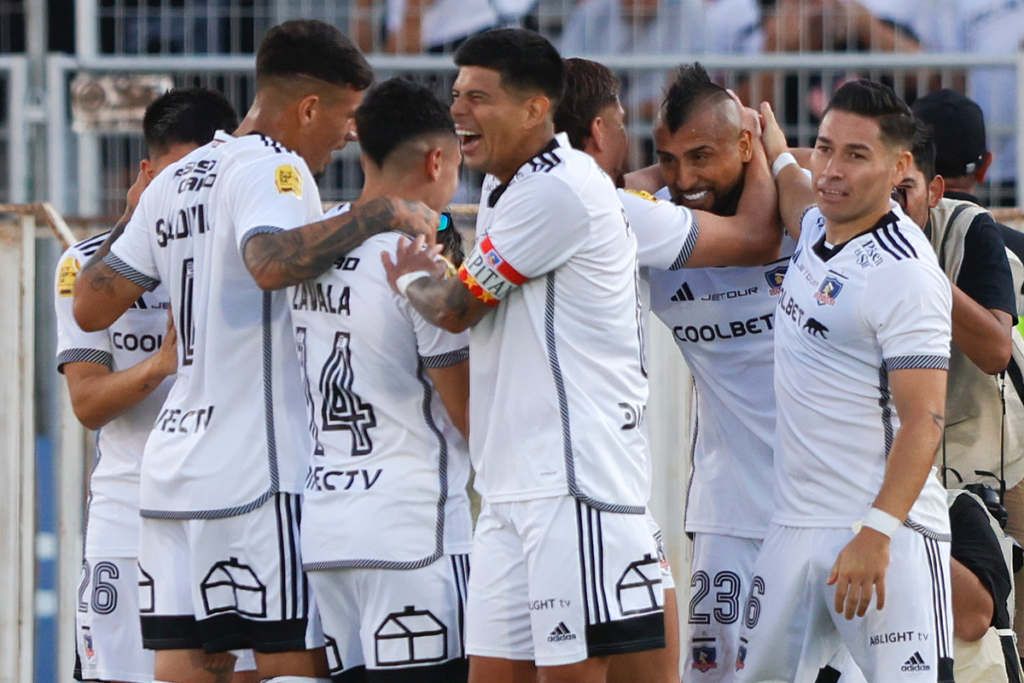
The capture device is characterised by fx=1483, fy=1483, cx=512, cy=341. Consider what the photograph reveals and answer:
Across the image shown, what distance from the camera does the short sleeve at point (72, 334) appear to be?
16.2 ft

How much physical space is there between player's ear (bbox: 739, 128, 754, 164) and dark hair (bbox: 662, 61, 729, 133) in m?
0.13

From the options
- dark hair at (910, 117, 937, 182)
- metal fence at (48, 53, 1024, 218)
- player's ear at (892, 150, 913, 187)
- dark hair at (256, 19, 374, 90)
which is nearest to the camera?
player's ear at (892, 150, 913, 187)

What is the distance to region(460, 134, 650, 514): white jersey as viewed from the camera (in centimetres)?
376

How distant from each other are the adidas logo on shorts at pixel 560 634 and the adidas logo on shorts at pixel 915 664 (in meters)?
0.91

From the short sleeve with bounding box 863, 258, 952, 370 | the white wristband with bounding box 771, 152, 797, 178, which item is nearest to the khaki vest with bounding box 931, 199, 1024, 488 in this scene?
the white wristband with bounding box 771, 152, 797, 178

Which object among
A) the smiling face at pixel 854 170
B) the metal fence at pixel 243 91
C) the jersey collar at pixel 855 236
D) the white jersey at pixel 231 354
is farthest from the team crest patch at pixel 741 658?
the metal fence at pixel 243 91

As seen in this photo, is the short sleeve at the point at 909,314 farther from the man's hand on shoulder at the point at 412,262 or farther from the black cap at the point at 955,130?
the black cap at the point at 955,130

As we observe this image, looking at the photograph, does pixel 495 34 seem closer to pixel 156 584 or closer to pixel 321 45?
pixel 321 45

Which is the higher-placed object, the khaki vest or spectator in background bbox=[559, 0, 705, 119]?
spectator in background bbox=[559, 0, 705, 119]

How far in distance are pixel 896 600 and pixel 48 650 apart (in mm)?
3951

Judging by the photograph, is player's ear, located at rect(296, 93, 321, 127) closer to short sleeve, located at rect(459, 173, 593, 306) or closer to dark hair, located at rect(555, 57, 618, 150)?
dark hair, located at rect(555, 57, 618, 150)

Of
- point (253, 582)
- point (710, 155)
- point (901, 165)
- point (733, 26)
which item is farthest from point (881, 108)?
point (733, 26)

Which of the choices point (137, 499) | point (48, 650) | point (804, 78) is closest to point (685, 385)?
point (804, 78)

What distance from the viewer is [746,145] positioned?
4.61 m
